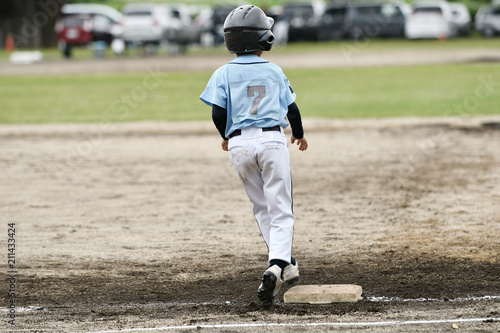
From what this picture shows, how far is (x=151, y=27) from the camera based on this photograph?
3177 cm

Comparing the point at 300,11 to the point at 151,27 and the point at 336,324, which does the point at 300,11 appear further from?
the point at 336,324

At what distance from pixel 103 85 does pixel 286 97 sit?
16.6 metres

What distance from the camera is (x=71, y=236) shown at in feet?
24.3

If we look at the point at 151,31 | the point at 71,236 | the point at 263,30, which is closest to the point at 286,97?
the point at 263,30

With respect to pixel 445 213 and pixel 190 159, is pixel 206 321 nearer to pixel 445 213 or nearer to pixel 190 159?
pixel 445 213

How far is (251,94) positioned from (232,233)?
7.95 feet

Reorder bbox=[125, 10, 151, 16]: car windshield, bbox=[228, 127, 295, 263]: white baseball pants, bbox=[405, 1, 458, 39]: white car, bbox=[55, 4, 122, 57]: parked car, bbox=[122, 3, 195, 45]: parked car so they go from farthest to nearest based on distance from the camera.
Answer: bbox=[55, 4, 122, 57]: parked car < bbox=[405, 1, 458, 39]: white car < bbox=[125, 10, 151, 16]: car windshield < bbox=[122, 3, 195, 45]: parked car < bbox=[228, 127, 295, 263]: white baseball pants

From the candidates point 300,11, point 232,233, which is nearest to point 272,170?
point 232,233

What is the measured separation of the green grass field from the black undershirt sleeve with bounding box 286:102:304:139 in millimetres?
10076

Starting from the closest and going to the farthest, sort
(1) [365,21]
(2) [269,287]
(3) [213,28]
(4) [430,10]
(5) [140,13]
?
1. (2) [269,287]
2. (5) [140,13]
3. (4) [430,10]
4. (3) [213,28]
5. (1) [365,21]

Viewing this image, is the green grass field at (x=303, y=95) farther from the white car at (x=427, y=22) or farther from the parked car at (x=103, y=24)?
the parked car at (x=103, y=24)

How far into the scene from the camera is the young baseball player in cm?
524

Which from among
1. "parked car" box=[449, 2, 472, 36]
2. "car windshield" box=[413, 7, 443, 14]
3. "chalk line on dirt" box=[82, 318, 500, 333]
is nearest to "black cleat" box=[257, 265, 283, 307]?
"chalk line on dirt" box=[82, 318, 500, 333]

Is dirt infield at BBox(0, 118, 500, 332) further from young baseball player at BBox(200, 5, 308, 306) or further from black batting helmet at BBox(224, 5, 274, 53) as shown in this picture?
black batting helmet at BBox(224, 5, 274, 53)
